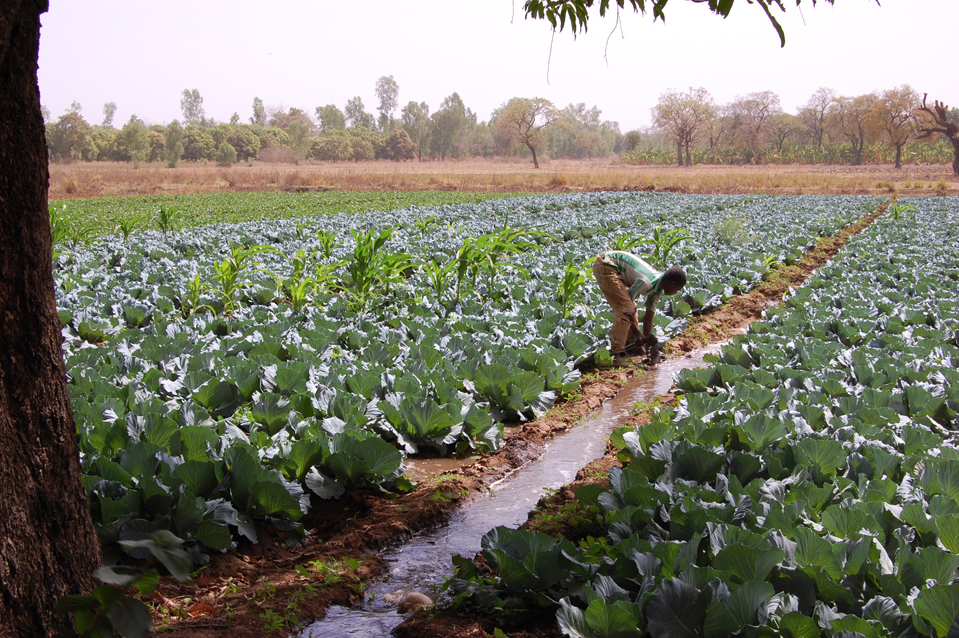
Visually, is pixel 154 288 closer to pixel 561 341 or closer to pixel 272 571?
pixel 561 341

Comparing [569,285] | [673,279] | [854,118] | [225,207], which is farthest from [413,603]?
[854,118]

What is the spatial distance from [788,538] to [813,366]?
278cm

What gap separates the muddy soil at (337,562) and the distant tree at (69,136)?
219 ft

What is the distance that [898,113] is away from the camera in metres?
51.3

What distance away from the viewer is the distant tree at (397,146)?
7438 centimetres

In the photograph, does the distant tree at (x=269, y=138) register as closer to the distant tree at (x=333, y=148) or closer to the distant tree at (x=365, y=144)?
the distant tree at (x=333, y=148)

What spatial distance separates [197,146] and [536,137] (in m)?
31.3

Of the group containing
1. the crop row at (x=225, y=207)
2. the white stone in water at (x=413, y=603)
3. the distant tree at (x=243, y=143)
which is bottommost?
the white stone in water at (x=413, y=603)

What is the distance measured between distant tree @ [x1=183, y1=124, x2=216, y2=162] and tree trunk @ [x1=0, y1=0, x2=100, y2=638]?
64.1 metres

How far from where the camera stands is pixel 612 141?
11694cm

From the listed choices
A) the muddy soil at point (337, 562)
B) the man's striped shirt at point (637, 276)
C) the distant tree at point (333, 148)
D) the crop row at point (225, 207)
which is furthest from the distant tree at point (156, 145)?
the muddy soil at point (337, 562)

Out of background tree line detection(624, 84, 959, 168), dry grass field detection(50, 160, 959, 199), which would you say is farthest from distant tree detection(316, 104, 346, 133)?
dry grass field detection(50, 160, 959, 199)

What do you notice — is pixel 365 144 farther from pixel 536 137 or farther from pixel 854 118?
pixel 854 118

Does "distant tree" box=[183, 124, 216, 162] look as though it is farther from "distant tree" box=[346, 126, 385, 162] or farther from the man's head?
the man's head
